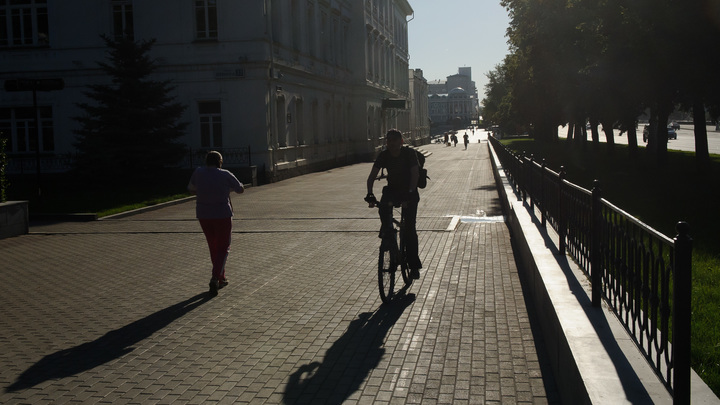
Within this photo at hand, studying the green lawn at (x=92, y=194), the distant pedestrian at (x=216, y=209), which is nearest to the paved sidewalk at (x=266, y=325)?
the distant pedestrian at (x=216, y=209)

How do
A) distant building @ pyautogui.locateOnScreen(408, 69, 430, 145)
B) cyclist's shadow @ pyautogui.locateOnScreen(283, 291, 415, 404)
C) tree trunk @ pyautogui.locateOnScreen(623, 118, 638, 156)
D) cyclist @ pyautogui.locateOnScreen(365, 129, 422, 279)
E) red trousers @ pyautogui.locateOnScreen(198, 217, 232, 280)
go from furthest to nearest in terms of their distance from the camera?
distant building @ pyautogui.locateOnScreen(408, 69, 430, 145), tree trunk @ pyautogui.locateOnScreen(623, 118, 638, 156), red trousers @ pyautogui.locateOnScreen(198, 217, 232, 280), cyclist @ pyautogui.locateOnScreen(365, 129, 422, 279), cyclist's shadow @ pyautogui.locateOnScreen(283, 291, 415, 404)

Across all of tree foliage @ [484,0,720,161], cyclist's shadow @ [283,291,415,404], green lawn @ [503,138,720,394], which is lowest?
cyclist's shadow @ [283,291,415,404]

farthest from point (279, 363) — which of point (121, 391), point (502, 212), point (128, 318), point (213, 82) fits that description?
point (213, 82)

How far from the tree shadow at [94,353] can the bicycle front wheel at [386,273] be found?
2062mm

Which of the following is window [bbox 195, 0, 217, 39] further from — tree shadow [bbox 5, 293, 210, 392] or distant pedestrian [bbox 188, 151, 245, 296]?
tree shadow [bbox 5, 293, 210, 392]

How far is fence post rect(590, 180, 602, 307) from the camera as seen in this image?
17.9ft

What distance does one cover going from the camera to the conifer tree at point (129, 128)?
24.5 meters

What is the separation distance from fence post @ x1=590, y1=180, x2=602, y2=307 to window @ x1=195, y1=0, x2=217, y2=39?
2602cm

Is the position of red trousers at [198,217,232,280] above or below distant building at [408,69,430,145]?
below

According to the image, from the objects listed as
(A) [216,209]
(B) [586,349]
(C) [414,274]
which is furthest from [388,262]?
(B) [586,349]

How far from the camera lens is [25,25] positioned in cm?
3047

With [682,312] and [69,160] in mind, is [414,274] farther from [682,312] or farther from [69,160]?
[69,160]

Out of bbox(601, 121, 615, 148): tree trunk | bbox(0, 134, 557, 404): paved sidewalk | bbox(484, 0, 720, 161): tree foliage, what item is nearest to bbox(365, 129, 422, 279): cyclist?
bbox(0, 134, 557, 404): paved sidewalk

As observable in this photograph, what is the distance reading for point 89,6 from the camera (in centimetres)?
3012
